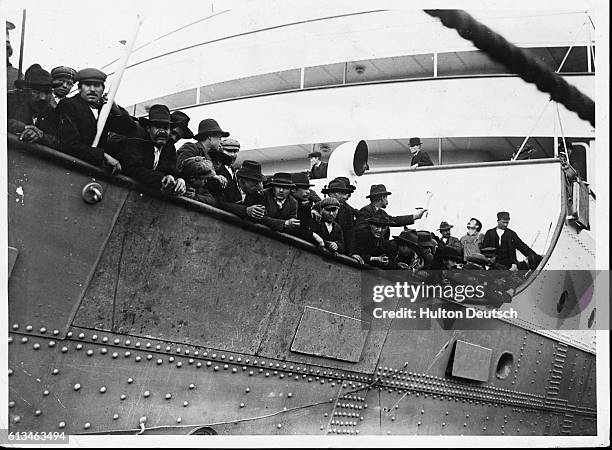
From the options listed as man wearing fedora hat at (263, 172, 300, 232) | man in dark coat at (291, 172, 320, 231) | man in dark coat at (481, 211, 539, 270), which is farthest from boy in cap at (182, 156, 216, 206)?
man in dark coat at (481, 211, 539, 270)

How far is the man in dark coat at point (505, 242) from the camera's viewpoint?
637 cm

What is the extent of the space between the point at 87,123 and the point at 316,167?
3.81 meters

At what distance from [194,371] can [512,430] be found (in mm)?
3868

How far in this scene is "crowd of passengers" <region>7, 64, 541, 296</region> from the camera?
3.15 m

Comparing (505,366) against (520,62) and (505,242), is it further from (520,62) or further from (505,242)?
(520,62)

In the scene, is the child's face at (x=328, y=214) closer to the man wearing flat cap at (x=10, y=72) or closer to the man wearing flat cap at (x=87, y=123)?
the man wearing flat cap at (x=87, y=123)

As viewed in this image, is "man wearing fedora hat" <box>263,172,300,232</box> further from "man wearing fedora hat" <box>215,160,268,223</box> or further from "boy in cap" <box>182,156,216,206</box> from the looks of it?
"boy in cap" <box>182,156,216,206</box>

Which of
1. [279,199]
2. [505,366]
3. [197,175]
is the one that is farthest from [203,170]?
[505,366]

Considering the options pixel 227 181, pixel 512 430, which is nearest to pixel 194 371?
pixel 227 181

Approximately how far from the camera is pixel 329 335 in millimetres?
4242

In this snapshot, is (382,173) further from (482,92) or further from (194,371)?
(194,371)

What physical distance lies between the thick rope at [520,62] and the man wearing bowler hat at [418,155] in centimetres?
120

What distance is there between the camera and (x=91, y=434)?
3.19 meters

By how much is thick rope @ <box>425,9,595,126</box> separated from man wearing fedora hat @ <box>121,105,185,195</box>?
260cm
